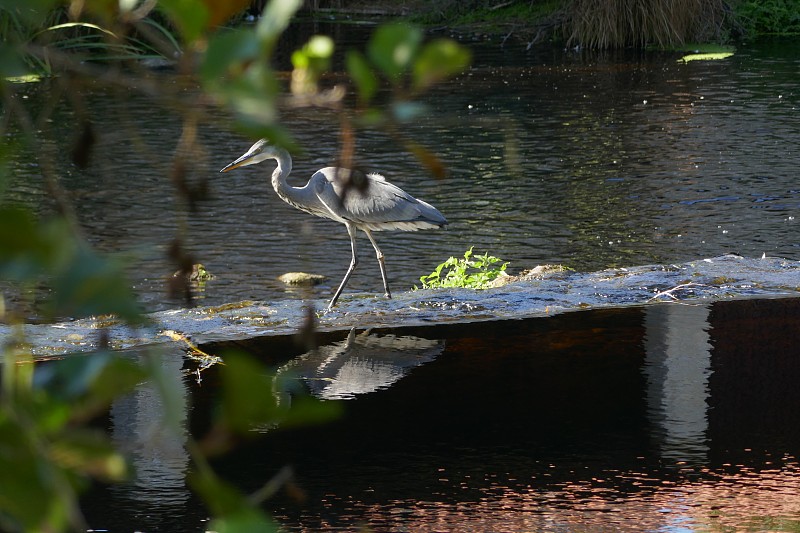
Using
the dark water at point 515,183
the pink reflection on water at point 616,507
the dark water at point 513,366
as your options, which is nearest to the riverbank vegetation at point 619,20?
the dark water at point 515,183

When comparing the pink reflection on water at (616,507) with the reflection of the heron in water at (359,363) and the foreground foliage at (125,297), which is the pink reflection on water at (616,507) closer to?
the reflection of the heron in water at (359,363)

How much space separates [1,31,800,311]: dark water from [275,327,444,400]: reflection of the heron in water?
3.96ft

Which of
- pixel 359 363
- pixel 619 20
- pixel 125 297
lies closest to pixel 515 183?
pixel 359 363

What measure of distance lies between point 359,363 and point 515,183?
6011 mm

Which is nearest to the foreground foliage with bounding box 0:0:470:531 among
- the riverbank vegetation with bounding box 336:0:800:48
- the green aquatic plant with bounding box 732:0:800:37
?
the riverbank vegetation with bounding box 336:0:800:48

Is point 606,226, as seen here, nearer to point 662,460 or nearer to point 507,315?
point 507,315

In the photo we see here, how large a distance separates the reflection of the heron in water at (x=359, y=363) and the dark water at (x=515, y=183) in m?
1.21

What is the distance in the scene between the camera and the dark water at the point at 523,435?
4004mm

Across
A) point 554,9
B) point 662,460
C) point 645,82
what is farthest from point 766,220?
point 554,9

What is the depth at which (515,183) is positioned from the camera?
1139cm

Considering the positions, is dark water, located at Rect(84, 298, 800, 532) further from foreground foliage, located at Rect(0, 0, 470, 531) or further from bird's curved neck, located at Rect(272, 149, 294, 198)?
foreground foliage, located at Rect(0, 0, 470, 531)

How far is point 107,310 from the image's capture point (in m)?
0.72

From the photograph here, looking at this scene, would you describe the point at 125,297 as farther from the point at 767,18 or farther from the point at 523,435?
the point at 767,18

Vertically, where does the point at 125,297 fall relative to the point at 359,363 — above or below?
above
